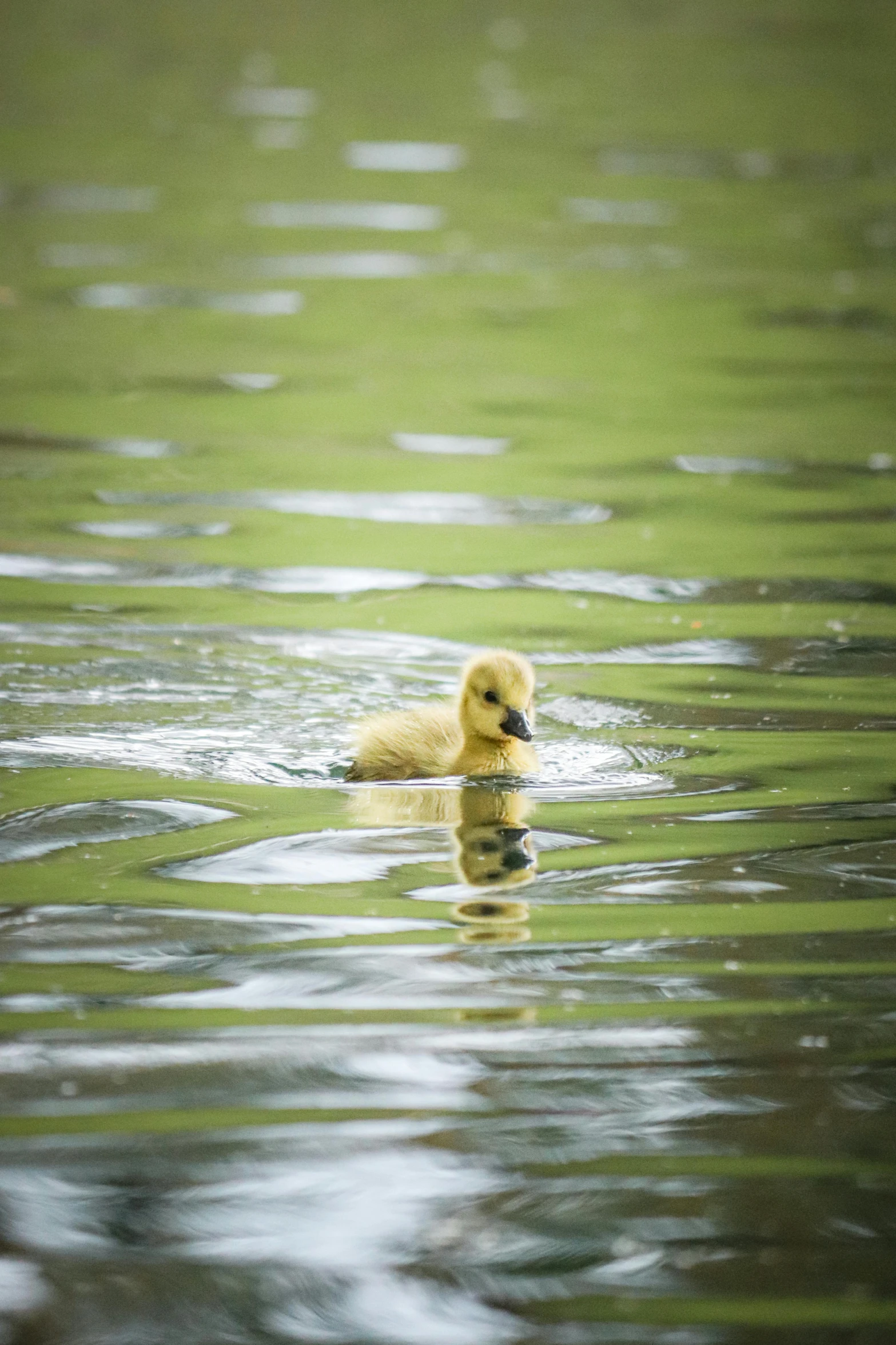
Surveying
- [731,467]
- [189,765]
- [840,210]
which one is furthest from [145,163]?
[189,765]

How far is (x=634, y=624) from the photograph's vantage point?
20.2ft

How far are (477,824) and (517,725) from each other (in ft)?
0.87

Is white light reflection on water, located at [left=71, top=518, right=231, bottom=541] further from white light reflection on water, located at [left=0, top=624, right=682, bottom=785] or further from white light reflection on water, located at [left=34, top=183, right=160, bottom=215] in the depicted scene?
white light reflection on water, located at [left=34, top=183, right=160, bottom=215]

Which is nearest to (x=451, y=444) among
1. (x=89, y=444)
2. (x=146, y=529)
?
(x=89, y=444)

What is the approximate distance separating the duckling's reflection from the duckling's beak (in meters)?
0.15

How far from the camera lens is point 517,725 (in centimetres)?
479

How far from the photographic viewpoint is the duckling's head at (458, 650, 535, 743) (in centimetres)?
482

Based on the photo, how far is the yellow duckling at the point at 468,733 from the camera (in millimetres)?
4859

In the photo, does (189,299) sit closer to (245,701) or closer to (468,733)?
(245,701)

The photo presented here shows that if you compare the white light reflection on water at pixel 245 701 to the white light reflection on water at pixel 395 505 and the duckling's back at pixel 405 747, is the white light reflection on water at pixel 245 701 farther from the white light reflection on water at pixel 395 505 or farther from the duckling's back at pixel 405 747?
the white light reflection on water at pixel 395 505

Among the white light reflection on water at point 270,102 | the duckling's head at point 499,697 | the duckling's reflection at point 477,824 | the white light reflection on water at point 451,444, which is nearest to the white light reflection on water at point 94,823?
the duckling's reflection at point 477,824

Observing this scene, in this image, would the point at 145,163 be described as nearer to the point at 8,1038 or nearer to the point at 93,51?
the point at 93,51

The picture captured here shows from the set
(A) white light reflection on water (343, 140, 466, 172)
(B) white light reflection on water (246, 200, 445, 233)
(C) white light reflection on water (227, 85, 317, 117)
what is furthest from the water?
(C) white light reflection on water (227, 85, 317, 117)

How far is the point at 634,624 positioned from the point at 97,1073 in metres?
3.04
